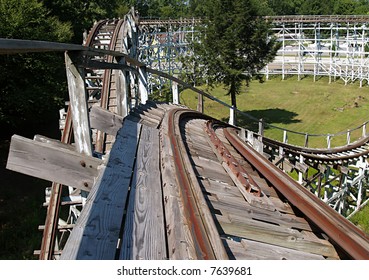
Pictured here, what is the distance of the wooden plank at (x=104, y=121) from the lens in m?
3.75

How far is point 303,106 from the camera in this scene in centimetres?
2466

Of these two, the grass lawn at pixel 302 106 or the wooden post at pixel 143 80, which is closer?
the wooden post at pixel 143 80

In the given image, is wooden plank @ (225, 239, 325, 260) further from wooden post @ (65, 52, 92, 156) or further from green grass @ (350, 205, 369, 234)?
green grass @ (350, 205, 369, 234)

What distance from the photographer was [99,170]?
2.62m

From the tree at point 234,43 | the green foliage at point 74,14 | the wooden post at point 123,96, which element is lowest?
the wooden post at point 123,96

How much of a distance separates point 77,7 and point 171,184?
2262 cm

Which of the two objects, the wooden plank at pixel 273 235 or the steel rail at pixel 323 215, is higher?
the steel rail at pixel 323 215

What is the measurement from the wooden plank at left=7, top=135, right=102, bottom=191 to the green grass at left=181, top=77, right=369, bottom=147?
15425mm

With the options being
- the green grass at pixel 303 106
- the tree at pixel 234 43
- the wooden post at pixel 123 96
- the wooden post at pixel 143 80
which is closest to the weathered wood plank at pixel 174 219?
the wooden post at pixel 123 96

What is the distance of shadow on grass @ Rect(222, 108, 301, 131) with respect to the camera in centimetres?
2075

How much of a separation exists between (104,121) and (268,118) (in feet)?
62.5

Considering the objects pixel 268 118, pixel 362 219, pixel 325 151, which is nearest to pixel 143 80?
pixel 325 151

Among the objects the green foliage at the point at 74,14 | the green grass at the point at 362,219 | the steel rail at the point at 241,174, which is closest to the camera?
the steel rail at the point at 241,174

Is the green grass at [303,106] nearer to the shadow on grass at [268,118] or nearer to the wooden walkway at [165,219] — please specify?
the shadow on grass at [268,118]
